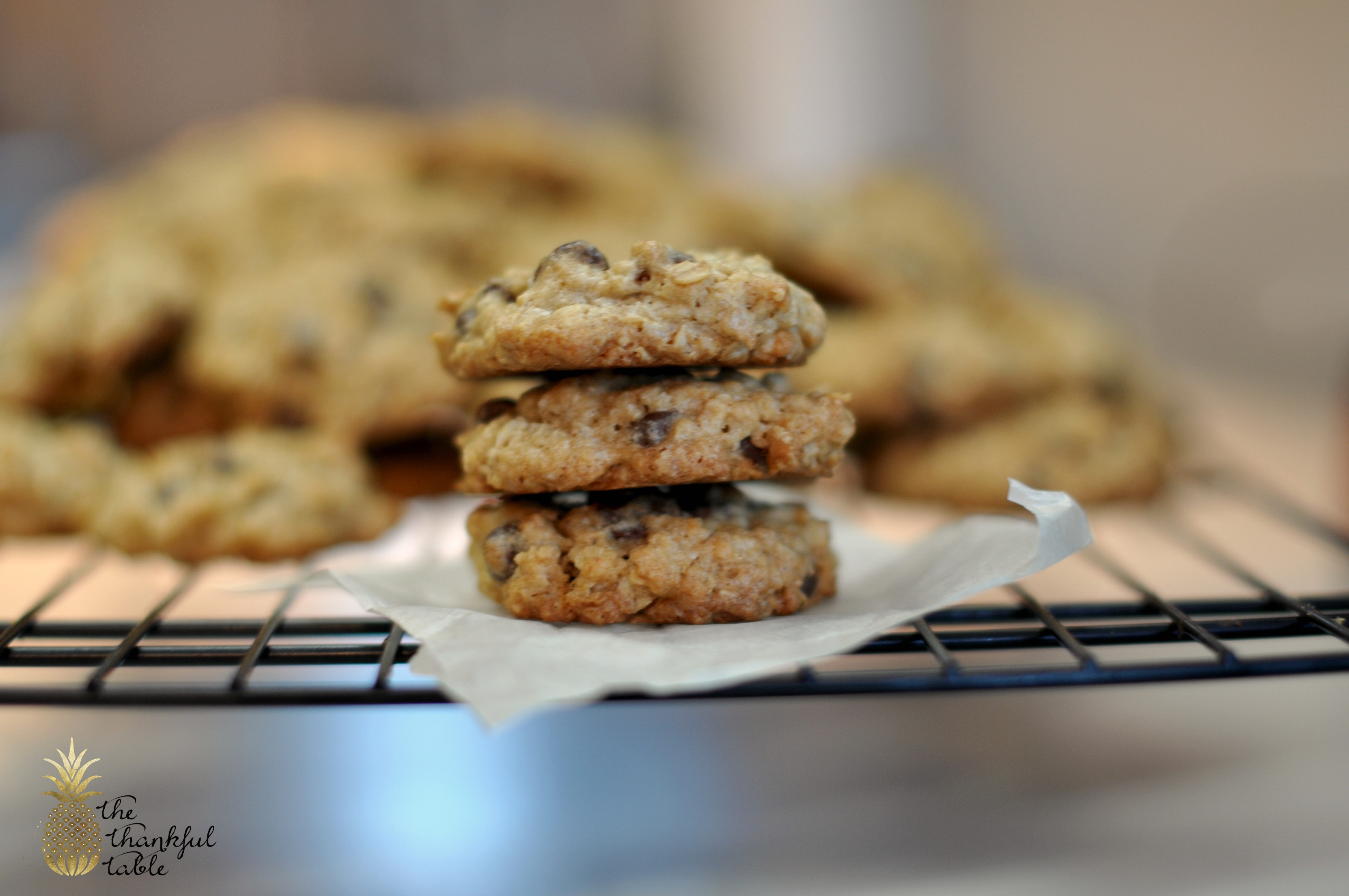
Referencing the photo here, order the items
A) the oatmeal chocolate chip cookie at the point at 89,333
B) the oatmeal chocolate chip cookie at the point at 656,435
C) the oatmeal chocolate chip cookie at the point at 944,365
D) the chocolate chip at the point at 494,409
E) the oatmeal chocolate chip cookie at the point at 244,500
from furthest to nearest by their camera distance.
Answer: the oatmeal chocolate chip cookie at the point at 944,365
the oatmeal chocolate chip cookie at the point at 89,333
the oatmeal chocolate chip cookie at the point at 244,500
the chocolate chip at the point at 494,409
the oatmeal chocolate chip cookie at the point at 656,435

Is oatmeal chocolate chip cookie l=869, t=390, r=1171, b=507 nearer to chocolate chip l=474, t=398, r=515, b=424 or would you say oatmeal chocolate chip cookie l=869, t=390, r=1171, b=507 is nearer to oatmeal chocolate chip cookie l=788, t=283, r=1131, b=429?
oatmeal chocolate chip cookie l=788, t=283, r=1131, b=429

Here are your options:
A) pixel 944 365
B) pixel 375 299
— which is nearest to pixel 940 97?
pixel 944 365

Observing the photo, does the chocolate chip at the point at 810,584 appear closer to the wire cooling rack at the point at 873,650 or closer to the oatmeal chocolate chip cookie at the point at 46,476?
the wire cooling rack at the point at 873,650

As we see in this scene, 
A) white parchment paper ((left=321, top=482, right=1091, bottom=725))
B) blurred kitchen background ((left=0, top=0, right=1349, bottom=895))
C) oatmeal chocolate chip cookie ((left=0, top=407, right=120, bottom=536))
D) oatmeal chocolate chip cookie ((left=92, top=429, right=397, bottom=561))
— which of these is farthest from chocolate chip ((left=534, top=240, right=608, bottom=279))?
oatmeal chocolate chip cookie ((left=0, top=407, right=120, bottom=536))

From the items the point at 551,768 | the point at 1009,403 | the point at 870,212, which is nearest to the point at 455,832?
the point at 551,768

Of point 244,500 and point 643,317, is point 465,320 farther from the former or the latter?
point 244,500

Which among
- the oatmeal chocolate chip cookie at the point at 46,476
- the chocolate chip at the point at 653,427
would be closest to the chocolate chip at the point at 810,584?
the chocolate chip at the point at 653,427
